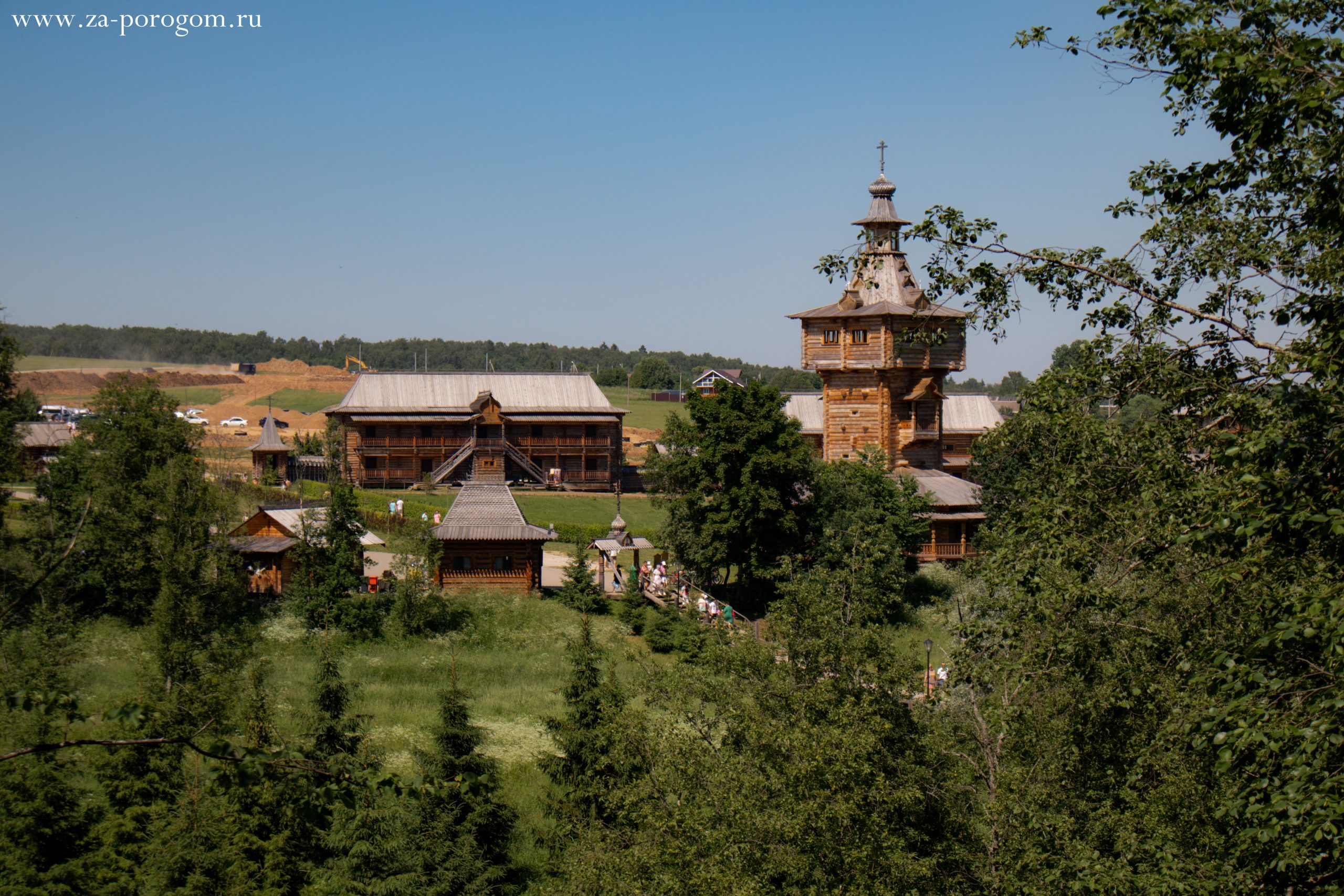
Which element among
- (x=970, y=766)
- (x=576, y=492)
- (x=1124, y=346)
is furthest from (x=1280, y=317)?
(x=576, y=492)

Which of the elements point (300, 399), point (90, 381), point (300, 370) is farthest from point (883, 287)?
point (90, 381)

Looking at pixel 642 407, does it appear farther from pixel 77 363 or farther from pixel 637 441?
pixel 77 363

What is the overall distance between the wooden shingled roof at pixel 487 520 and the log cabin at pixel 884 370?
16.5 metres

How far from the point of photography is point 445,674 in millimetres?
28688

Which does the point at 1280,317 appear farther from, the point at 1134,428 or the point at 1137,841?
the point at 1137,841

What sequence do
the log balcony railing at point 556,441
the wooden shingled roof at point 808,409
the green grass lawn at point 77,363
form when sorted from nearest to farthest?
the log balcony railing at point 556,441 → the wooden shingled roof at point 808,409 → the green grass lawn at point 77,363

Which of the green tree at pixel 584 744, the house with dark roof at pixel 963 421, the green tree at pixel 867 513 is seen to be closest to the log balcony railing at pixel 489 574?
the green tree at pixel 867 513

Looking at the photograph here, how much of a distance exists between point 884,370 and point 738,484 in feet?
43.8

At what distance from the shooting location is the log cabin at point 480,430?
201 ft

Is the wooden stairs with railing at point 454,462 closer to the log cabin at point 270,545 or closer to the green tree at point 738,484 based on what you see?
the log cabin at point 270,545

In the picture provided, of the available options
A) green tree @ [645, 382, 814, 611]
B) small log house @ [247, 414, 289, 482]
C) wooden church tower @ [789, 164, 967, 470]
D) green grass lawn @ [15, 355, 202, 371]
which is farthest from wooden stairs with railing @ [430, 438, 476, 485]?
green grass lawn @ [15, 355, 202, 371]

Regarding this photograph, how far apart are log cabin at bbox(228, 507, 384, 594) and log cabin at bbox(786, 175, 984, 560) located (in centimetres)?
2290

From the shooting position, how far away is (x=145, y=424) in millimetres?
32344

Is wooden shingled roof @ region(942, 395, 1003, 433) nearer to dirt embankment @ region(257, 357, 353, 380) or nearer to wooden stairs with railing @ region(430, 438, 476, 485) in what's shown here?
wooden stairs with railing @ region(430, 438, 476, 485)
